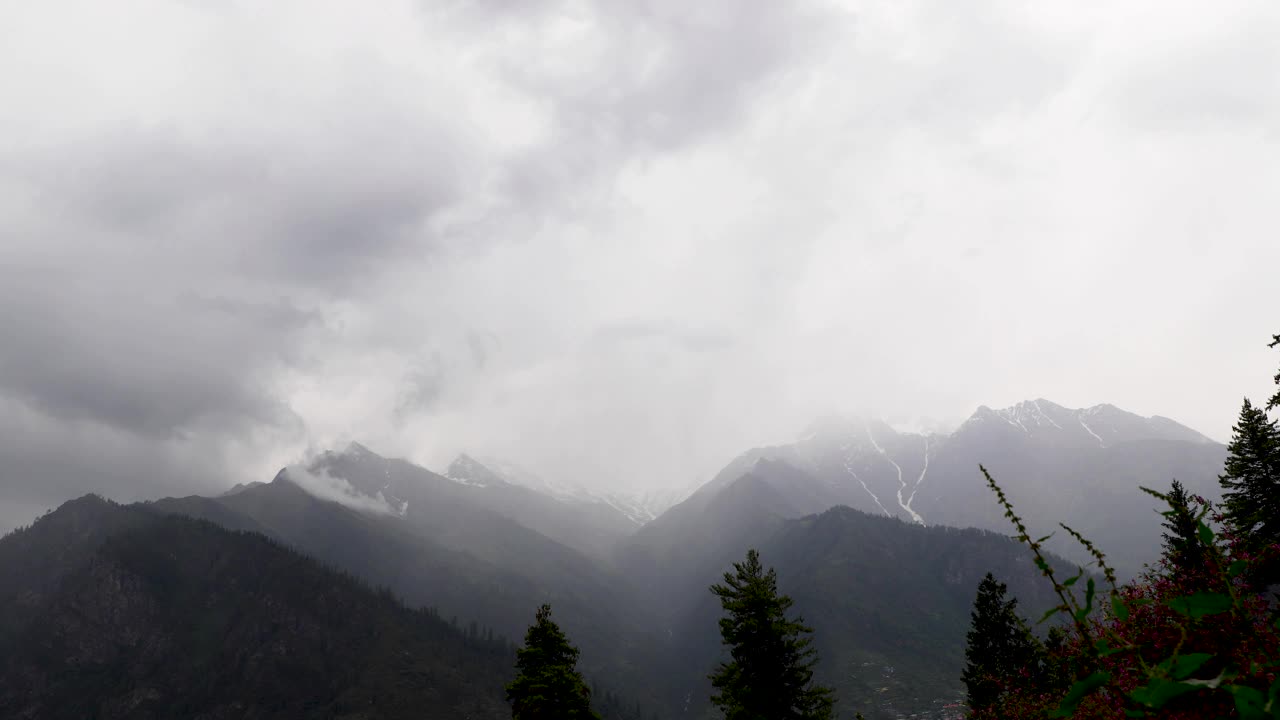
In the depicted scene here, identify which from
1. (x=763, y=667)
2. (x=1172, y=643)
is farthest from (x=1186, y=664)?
(x=763, y=667)

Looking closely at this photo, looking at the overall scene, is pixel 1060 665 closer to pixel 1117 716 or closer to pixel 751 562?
pixel 1117 716

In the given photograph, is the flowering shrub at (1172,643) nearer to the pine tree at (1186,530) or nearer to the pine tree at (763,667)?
the pine tree at (1186,530)

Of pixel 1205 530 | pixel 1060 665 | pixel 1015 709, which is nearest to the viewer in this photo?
pixel 1205 530

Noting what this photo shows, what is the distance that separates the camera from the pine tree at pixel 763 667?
95.4 ft

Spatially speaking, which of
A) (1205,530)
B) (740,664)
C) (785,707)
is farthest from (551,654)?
(1205,530)

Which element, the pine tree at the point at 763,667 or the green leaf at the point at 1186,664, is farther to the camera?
the pine tree at the point at 763,667

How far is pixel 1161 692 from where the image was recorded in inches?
77.8

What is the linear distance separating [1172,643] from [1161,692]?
7.16m

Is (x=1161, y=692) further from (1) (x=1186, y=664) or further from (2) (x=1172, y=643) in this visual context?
(2) (x=1172, y=643)

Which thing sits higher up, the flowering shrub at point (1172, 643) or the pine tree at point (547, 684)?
the flowering shrub at point (1172, 643)

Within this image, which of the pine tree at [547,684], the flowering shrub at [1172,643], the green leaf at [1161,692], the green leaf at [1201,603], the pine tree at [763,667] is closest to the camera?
the green leaf at [1161,692]

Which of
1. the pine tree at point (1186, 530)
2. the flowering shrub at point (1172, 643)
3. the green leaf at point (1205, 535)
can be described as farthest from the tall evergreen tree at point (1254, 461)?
the green leaf at point (1205, 535)

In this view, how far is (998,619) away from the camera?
50.3 metres

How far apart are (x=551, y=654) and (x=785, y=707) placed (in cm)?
1178
